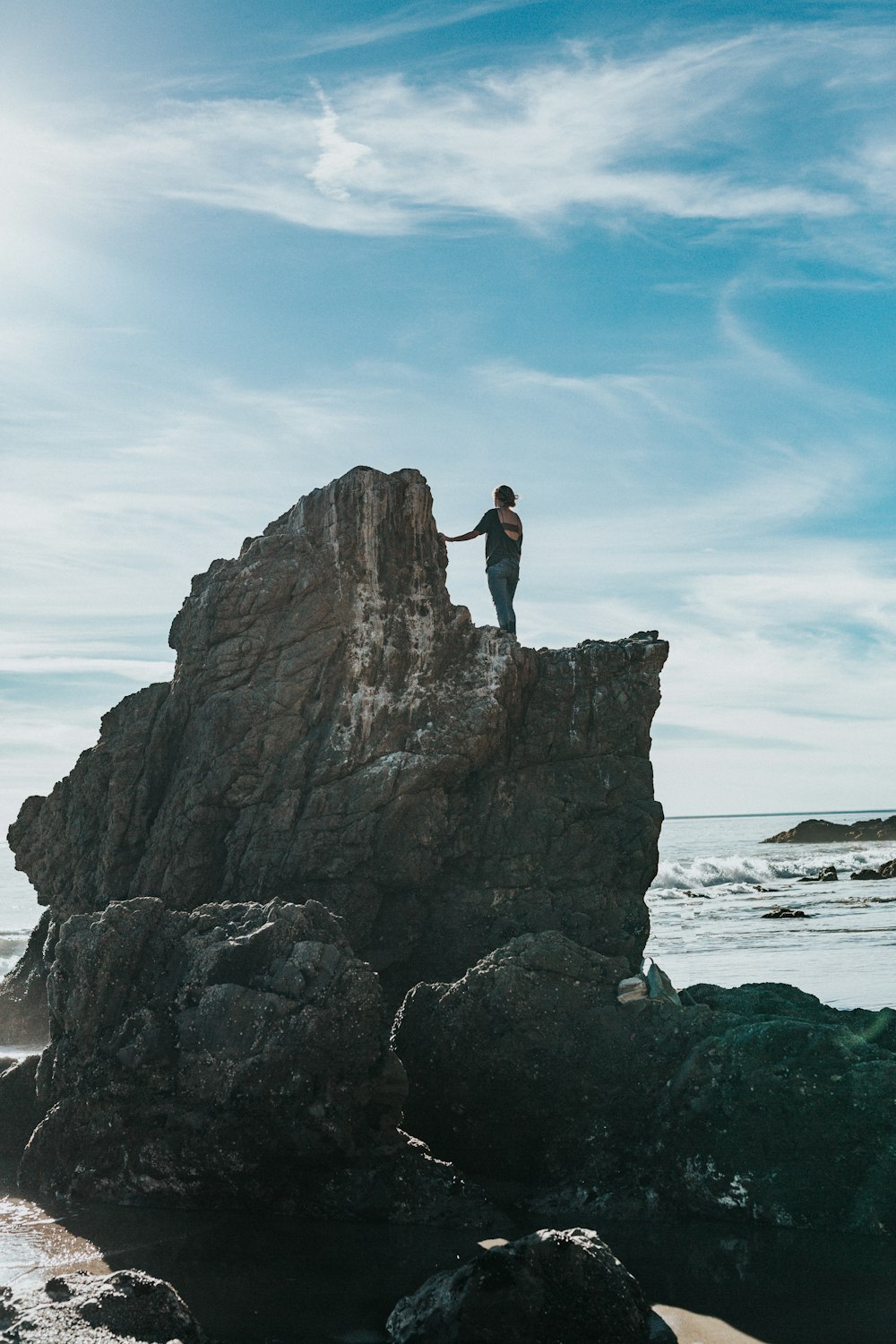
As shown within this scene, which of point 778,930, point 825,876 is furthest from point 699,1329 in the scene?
point 825,876

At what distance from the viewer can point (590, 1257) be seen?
7375 millimetres

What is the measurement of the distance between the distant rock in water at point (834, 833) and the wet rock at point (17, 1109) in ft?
312

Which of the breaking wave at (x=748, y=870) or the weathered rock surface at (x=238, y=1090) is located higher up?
the breaking wave at (x=748, y=870)

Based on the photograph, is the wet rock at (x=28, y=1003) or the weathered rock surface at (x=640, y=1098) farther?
the wet rock at (x=28, y=1003)

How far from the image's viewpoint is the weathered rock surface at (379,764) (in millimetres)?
14383

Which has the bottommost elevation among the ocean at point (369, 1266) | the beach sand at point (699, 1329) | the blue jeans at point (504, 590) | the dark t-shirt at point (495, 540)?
the beach sand at point (699, 1329)

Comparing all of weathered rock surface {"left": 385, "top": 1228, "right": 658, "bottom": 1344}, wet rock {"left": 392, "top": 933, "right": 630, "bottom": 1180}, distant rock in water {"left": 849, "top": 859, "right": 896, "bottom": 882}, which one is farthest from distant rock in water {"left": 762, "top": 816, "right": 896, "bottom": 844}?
weathered rock surface {"left": 385, "top": 1228, "right": 658, "bottom": 1344}

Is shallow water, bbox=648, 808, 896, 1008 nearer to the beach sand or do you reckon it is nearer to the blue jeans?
the blue jeans

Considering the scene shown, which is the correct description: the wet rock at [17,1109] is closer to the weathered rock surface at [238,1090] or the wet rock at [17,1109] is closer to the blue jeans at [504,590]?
the weathered rock surface at [238,1090]

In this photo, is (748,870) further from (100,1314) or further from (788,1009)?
(100,1314)

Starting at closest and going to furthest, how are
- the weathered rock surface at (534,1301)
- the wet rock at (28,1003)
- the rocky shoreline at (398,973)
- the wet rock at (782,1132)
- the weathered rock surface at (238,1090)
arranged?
1. the weathered rock surface at (534,1301)
2. the wet rock at (782,1132)
3. the rocky shoreline at (398,973)
4. the weathered rock surface at (238,1090)
5. the wet rock at (28,1003)

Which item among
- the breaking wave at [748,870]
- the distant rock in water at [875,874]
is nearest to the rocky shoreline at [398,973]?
the breaking wave at [748,870]

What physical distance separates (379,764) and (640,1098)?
5760 mm

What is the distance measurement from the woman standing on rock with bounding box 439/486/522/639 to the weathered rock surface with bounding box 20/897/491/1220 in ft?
23.6
